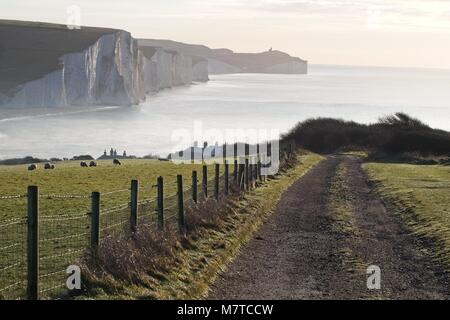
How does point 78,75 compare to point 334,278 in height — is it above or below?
above

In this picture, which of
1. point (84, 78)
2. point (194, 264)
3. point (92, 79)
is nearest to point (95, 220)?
point (194, 264)

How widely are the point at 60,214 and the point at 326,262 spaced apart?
9346mm

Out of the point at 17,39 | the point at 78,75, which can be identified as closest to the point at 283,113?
the point at 78,75

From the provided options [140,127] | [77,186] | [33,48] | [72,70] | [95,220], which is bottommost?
[77,186]

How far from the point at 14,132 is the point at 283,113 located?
72.4 m

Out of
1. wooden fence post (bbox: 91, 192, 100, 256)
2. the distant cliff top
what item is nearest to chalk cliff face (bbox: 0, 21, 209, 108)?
the distant cliff top

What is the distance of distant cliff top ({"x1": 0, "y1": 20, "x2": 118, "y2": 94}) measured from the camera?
544 ft

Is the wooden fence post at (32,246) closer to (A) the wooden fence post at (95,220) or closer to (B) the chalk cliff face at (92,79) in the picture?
(A) the wooden fence post at (95,220)

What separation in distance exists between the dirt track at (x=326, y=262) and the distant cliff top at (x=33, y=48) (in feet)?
460

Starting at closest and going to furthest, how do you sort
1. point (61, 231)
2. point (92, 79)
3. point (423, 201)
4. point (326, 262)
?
point (326, 262)
point (61, 231)
point (423, 201)
point (92, 79)

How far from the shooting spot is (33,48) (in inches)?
7387

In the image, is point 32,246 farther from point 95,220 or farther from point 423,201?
point 423,201
